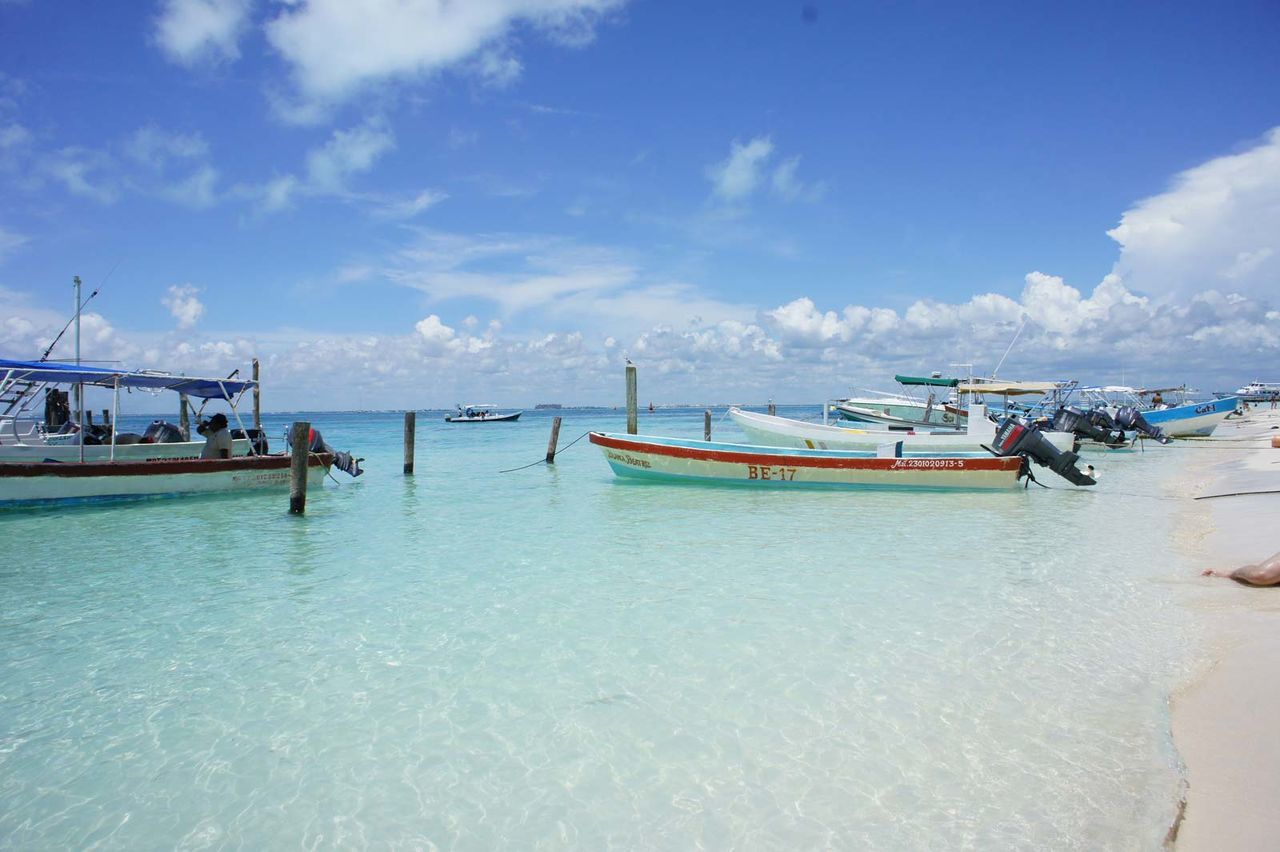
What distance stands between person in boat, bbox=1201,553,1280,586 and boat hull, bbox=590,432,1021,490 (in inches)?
350

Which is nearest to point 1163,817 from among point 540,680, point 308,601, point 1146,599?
point 540,680

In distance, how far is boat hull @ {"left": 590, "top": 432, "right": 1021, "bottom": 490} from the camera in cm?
1638

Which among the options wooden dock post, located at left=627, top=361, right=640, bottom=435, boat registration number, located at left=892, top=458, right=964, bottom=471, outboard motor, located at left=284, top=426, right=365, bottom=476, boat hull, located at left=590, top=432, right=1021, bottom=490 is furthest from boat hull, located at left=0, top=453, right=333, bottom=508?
boat registration number, located at left=892, top=458, right=964, bottom=471

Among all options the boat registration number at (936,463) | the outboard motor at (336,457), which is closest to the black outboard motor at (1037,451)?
the boat registration number at (936,463)

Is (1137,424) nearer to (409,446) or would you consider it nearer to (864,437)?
(864,437)

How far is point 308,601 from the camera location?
7.67 metres

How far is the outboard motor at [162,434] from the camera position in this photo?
57.2 ft

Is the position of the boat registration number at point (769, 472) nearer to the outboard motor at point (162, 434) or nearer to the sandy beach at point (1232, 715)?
the sandy beach at point (1232, 715)

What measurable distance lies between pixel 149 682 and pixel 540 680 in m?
3.03

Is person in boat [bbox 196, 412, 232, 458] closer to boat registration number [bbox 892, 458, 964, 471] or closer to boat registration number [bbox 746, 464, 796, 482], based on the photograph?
boat registration number [bbox 746, 464, 796, 482]

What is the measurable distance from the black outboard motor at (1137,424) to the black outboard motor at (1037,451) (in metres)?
18.6

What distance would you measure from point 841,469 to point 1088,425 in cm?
1760

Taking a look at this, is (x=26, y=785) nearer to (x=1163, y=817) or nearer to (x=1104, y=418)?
(x=1163, y=817)

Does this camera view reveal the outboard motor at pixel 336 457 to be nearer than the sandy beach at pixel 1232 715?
No
